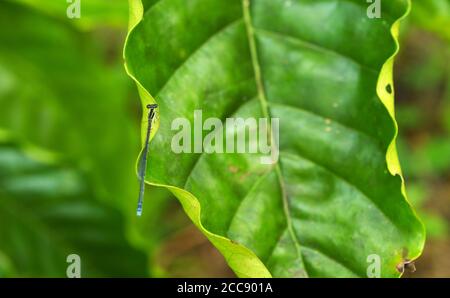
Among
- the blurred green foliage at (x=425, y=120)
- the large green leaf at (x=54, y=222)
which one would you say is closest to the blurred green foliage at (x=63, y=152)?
the large green leaf at (x=54, y=222)

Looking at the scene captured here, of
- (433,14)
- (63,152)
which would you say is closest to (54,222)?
(63,152)

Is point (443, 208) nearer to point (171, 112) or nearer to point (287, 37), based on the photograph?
point (287, 37)

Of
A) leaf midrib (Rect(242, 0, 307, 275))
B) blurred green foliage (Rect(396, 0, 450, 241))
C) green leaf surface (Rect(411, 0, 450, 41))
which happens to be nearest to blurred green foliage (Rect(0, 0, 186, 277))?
leaf midrib (Rect(242, 0, 307, 275))

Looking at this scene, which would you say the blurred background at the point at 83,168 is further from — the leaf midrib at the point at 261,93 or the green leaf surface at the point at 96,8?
the leaf midrib at the point at 261,93

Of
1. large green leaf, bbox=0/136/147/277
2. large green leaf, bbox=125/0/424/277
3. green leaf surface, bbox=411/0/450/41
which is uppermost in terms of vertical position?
green leaf surface, bbox=411/0/450/41

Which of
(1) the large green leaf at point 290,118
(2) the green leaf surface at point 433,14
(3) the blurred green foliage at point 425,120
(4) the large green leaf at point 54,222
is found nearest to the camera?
(1) the large green leaf at point 290,118

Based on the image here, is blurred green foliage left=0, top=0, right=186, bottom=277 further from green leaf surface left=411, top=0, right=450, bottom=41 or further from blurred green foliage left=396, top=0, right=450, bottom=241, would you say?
blurred green foliage left=396, top=0, right=450, bottom=241

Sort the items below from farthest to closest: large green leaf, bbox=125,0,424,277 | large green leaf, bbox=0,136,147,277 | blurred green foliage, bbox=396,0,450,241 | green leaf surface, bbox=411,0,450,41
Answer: blurred green foliage, bbox=396,0,450,241, large green leaf, bbox=0,136,147,277, green leaf surface, bbox=411,0,450,41, large green leaf, bbox=125,0,424,277
